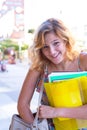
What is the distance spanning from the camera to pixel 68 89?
1091mm

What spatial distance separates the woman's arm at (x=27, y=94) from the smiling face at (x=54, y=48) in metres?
0.10

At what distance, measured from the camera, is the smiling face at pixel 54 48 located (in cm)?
112

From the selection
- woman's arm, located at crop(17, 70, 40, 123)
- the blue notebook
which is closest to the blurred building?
woman's arm, located at crop(17, 70, 40, 123)

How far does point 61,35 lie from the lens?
1120 millimetres

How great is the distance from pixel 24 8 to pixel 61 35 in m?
9.76

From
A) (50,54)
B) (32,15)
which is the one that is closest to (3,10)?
(32,15)

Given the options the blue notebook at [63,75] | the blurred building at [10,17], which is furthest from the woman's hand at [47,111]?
the blurred building at [10,17]

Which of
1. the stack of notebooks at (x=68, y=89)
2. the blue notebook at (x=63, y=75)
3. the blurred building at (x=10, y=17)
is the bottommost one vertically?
the stack of notebooks at (x=68, y=89)

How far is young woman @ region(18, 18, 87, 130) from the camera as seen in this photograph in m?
1.10

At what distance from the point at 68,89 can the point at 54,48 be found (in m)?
0.18

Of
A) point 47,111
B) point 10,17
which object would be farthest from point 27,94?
point 10,17

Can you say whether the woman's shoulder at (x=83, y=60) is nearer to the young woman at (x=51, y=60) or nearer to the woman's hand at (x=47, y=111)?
the young woman at (x=51, y=60)

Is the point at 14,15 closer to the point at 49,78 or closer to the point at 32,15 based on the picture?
the point at 32,15

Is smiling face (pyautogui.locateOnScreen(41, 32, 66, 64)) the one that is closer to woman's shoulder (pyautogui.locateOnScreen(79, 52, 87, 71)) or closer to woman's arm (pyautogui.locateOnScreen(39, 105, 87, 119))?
woman's shoulder (pyautogui.locateOnScreen(79, 52, 87, 71))
